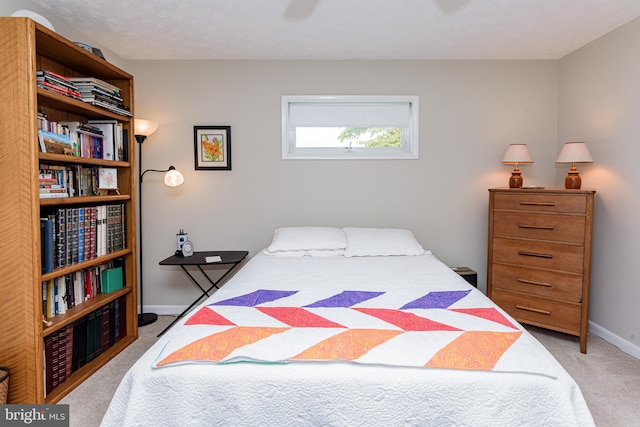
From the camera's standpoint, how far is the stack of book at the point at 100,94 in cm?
234

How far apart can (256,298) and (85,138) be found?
166cm

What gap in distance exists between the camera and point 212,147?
3320 millimetres

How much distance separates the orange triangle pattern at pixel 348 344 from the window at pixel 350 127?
2159mm

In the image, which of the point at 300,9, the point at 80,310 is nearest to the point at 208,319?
the point at 80,310

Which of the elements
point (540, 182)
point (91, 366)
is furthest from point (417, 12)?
point (91, 366)

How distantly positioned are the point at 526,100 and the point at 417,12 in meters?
1.58

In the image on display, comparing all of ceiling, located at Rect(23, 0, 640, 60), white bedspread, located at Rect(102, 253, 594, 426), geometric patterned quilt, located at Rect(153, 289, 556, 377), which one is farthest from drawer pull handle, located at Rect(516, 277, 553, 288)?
ceiling, located at Rect(23, 0, 640, 60)

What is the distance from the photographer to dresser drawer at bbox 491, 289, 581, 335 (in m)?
2.67

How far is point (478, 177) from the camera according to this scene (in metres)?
3.36

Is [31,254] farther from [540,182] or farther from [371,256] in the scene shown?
[540,182]

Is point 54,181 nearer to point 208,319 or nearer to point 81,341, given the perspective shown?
point 81,341

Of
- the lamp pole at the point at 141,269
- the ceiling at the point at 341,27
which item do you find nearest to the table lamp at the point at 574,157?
the ceiling at the point at 341,27

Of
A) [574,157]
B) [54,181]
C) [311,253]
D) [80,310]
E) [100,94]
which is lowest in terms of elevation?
[80,310]

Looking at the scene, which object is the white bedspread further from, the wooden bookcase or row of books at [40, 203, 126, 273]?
row of books at [40, 203, 126, 273]
